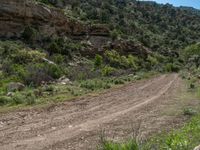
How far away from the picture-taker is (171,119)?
1369 cm

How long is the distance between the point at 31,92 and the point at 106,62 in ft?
124

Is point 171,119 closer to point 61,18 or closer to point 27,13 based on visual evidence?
A: point 27,13

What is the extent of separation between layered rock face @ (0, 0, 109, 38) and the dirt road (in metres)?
33.1

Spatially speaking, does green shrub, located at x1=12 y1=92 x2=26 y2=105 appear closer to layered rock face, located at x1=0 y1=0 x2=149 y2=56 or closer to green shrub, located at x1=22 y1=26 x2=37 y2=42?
layered rock face, located at x1=0 y1=0 x2=149 y2=56

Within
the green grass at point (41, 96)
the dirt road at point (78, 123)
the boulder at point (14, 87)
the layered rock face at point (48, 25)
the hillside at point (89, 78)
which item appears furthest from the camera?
the layered rock face at point (48, 25)

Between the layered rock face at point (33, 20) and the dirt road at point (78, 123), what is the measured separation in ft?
108

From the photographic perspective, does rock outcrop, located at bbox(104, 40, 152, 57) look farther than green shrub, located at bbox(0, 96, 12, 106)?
Yes

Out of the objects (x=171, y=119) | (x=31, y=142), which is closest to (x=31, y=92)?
(x=171, y=119)

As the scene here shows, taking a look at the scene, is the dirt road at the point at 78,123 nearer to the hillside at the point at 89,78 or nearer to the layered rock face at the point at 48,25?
the hillside at the point at 89,78

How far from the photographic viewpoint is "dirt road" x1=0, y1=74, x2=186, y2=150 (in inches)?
396

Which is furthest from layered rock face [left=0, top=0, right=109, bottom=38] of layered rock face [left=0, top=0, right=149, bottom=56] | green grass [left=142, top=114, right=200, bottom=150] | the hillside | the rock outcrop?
green grass [left=142, top=114, right=200, bottom=150]

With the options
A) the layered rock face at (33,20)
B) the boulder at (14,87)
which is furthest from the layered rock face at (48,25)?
the boulder at (14,87)

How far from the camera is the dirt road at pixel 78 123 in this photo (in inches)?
396

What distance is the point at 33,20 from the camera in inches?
2087
